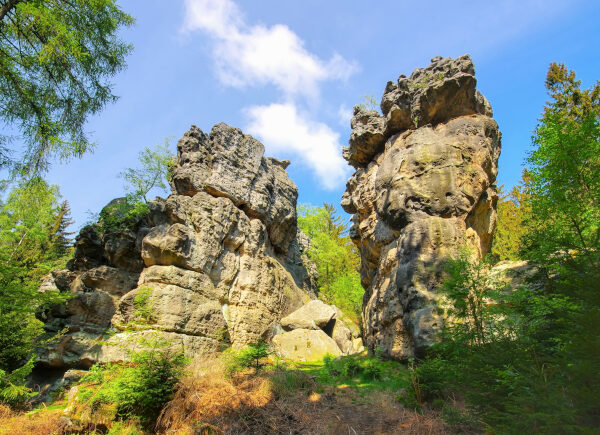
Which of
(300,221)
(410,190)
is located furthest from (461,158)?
(300,221)

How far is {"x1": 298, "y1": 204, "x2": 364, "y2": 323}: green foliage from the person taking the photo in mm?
22641

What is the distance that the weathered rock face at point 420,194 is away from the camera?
37.3 feet

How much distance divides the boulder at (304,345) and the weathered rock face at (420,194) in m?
2.10

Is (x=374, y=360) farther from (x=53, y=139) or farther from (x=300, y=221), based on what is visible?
(x=300, y=221)

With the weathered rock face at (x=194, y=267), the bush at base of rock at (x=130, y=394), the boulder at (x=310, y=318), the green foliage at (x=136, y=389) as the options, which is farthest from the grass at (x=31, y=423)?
the boulder at (x=310, y=318)

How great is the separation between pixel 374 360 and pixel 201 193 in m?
11.2

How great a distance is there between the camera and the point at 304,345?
15.3 metres

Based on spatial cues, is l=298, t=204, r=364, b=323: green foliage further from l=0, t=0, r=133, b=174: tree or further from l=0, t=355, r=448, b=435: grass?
l=0, t=0, r=133, b=174: tree

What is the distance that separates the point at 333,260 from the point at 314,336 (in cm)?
1244

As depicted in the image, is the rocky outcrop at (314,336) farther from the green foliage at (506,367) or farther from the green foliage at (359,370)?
the green foliage at (506,367)

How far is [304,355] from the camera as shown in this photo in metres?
14.9

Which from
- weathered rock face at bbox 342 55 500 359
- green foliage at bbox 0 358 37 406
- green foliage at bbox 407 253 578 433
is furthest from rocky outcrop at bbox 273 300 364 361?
green foliage at bbox 0 358 37 406

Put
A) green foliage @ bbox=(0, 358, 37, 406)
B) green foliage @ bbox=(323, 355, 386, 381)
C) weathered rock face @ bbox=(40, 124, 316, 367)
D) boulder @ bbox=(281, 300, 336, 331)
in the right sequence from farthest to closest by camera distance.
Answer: boulder @ bbox=(281, 300, 336, 331) < weathered rock face @ bbox=(40, 124, 316, 367) < green foliage @ bbox=(323, 355, 386, 381) < green foliage @ bbox=(0, 358, 37, 406)

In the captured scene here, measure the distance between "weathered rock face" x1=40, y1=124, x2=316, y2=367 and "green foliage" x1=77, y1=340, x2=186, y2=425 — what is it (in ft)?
11.5
